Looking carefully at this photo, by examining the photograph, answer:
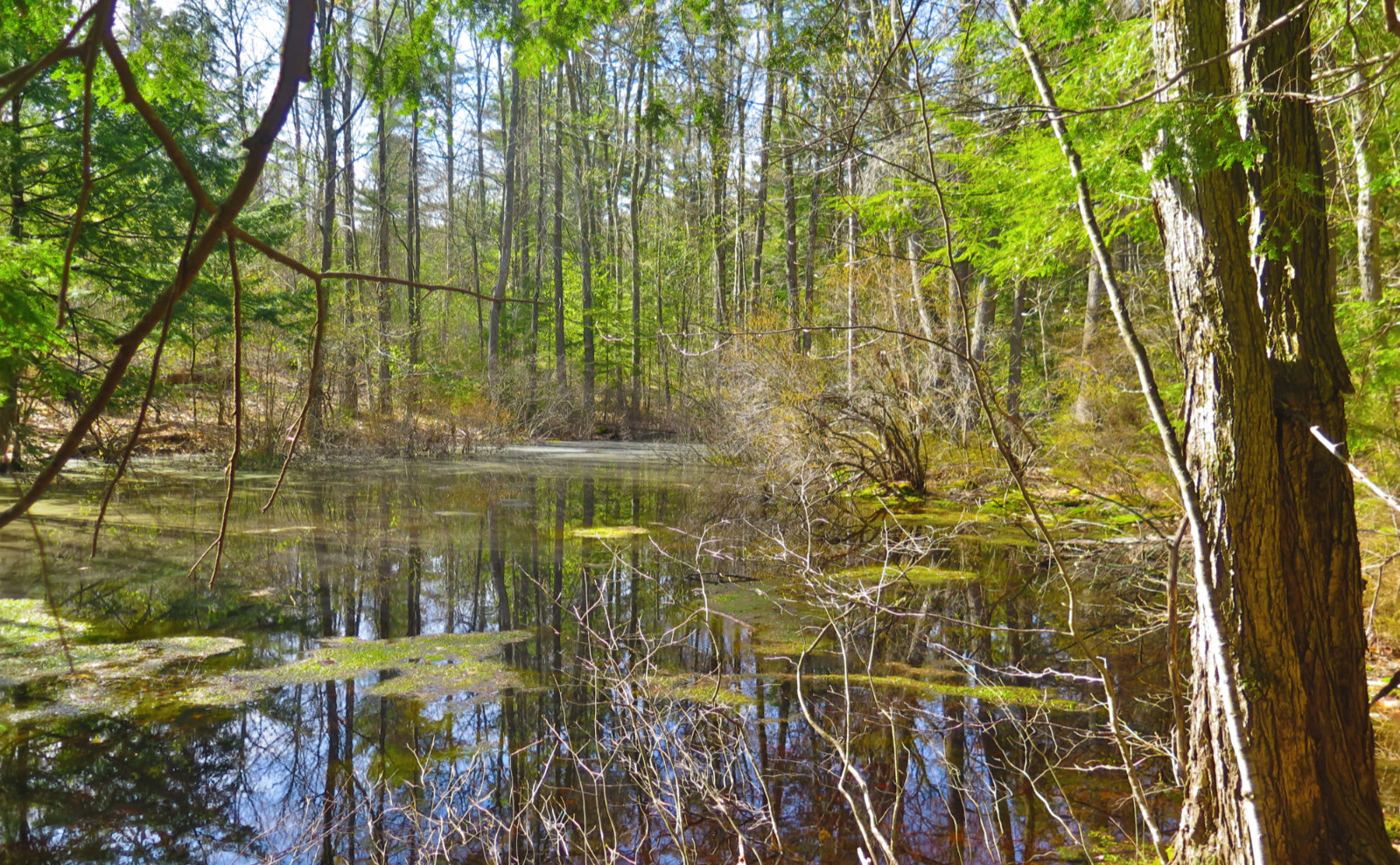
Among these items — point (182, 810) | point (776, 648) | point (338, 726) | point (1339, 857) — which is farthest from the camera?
point (776, 648)

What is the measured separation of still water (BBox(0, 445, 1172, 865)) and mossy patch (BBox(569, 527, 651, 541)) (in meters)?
0.36

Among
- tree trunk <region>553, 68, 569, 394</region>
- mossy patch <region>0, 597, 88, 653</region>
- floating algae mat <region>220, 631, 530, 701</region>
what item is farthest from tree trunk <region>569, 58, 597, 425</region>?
floating algae mat <region>220, 631, 530, 701</region>

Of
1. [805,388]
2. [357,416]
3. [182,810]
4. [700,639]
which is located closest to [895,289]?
[805,388]

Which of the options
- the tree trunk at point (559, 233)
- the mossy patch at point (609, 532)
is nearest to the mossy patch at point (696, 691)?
the mossy patch at point (609, 532)

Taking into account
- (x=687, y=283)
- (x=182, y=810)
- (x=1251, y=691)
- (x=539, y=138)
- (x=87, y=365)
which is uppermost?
(x=539, y=138)

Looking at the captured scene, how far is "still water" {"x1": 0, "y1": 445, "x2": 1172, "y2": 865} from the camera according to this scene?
3.69 metres

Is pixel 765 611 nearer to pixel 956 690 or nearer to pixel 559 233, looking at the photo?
pixel 956 690

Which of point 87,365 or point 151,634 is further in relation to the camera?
point 87,365

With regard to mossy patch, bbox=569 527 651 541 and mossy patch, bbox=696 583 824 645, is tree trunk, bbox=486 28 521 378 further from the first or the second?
mossy patch, bbox=696 583 824 645

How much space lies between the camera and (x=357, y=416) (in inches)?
737

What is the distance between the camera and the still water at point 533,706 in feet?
12.1

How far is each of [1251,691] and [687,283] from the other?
28553 millimetres

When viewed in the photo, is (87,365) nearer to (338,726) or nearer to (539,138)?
(338,726)

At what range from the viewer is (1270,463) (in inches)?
111
